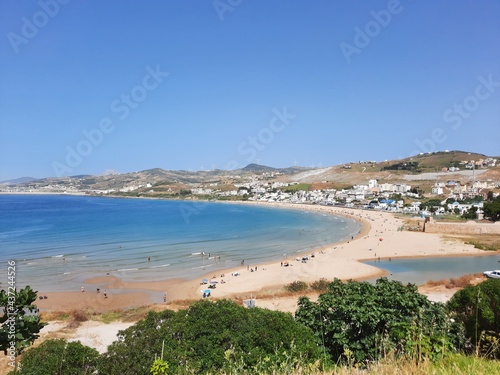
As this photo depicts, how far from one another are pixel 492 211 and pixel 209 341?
56388 millimetres

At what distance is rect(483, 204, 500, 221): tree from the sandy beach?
44.5ft

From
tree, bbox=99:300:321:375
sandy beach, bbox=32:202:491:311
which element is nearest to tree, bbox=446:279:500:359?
tree, bbox=99:300:321:375

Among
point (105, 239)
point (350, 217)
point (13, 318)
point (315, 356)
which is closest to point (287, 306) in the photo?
point (315, 356)

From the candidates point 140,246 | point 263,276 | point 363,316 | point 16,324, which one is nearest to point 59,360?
point 16,324

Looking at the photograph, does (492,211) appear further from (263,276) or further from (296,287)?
(296,287)

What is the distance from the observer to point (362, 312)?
28.7 ft

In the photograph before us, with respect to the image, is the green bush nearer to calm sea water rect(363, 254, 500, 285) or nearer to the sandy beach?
the sandy beach

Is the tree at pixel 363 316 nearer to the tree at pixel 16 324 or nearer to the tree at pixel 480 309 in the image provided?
the tree at pixel 480 309

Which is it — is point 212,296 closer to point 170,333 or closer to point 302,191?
point 170,333

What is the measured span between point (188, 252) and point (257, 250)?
25.0ft

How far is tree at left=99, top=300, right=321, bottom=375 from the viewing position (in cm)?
671

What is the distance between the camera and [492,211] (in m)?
50.7

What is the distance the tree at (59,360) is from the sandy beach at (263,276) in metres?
14.2

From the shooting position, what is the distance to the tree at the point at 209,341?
6.71m
